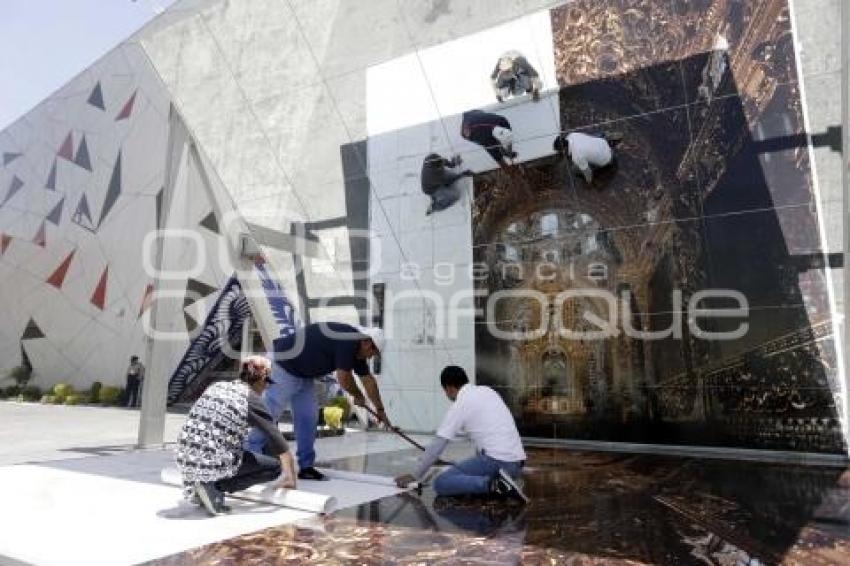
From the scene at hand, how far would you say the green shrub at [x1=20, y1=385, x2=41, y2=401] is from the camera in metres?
15.0

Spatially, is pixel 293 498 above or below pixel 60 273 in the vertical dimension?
below

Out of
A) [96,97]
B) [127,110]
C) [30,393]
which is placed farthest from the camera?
[96,97]

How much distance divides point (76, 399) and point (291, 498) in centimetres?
1246

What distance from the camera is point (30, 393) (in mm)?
15078

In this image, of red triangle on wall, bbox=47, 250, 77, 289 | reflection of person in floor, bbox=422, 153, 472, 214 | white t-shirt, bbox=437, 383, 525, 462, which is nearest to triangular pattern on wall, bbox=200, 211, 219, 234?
red triangle on wall, bbox=47, 250, 77, 289

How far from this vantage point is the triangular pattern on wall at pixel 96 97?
15117mm

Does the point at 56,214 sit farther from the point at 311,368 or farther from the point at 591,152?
the point at 591,152

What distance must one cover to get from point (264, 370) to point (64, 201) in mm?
15144

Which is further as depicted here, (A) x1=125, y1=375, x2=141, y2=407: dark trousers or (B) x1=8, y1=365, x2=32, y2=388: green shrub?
(B) x1=8, y1=365, x2=32, y2=388: green shrub

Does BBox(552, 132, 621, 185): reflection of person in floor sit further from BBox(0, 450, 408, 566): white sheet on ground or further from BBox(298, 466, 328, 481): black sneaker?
BBox(298, 466, 328, 481): black sneaker

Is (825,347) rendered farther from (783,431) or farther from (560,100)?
(560,100)

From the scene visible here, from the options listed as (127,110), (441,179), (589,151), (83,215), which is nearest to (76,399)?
(83,215)

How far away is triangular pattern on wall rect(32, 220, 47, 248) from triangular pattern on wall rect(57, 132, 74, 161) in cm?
192

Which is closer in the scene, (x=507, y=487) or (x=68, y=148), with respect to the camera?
(x=507, y=487)
